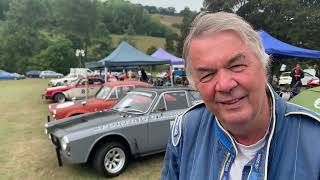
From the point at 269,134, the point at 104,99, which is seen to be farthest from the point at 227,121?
the point at 104,99

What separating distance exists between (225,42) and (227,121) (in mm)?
295

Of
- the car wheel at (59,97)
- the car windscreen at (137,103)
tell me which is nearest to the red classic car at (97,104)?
the car windscreen at (137,103)

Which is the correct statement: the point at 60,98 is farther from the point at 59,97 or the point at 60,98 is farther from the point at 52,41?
the point at 52,41

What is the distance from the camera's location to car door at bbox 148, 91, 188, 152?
22.7ft

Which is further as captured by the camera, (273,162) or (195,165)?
(195,165)

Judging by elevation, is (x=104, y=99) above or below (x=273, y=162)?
below

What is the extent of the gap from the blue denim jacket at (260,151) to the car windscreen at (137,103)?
524 cm

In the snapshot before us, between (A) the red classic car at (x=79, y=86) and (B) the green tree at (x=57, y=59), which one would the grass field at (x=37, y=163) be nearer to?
(A) the red classic car at (x=79, y=86)

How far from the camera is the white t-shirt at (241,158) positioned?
149 centimetres

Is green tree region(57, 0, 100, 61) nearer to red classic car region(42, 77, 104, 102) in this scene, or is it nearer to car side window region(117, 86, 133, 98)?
red classic car region(42, 77, 104, 102)

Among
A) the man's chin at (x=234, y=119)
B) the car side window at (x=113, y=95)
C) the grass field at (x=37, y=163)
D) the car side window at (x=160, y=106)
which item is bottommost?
the grass field at (x=37, y=163)

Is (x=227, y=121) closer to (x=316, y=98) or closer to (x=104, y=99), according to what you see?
(x=316, y=98)

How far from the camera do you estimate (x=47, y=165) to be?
24.9 feet

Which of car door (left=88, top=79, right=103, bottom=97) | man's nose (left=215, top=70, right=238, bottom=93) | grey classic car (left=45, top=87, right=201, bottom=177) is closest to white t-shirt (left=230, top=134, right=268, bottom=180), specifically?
man's nose (left=215, top=70, right=238, bottom=93)
